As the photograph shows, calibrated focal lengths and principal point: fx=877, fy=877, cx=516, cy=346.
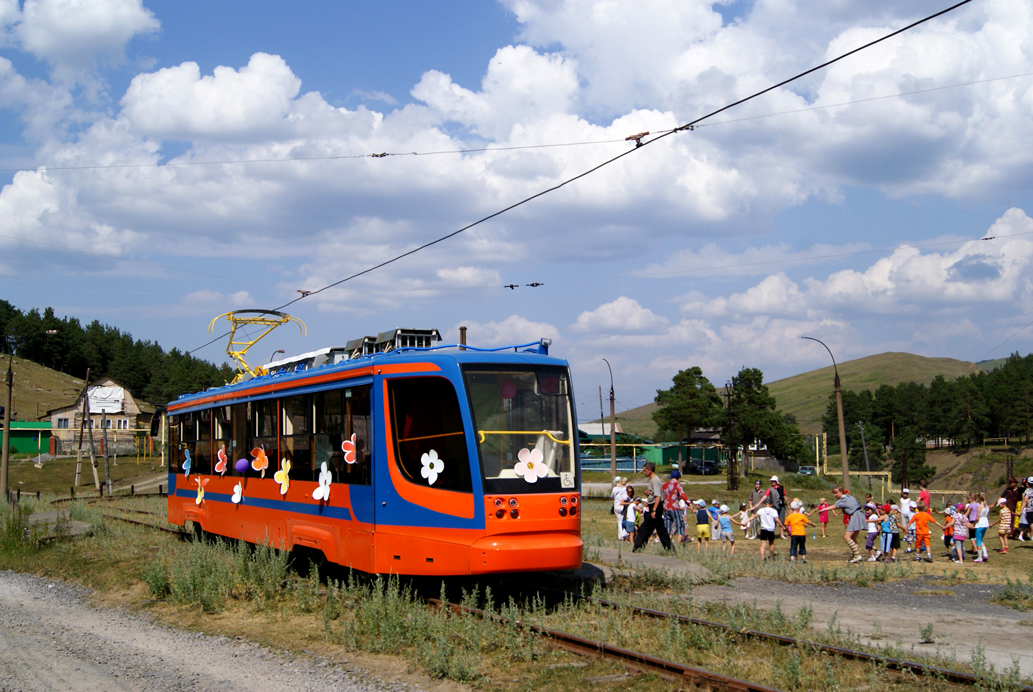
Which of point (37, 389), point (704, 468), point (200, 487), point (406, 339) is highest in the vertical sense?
point (37, 389)

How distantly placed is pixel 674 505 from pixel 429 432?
986 cm

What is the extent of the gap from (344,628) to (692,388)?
86.8 metres

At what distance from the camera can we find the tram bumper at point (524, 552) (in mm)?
9555

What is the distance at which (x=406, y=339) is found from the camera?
12.6 m

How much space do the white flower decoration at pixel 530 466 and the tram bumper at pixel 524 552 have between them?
0.65 m

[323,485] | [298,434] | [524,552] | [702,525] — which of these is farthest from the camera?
[702,525]

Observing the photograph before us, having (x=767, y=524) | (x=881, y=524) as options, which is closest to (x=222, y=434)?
(x=767, y=524)

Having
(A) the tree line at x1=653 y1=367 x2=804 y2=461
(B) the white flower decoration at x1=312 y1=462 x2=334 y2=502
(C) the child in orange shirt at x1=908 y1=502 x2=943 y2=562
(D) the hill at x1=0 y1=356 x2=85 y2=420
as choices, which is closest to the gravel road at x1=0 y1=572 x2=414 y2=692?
(B) the white flower decoration at x1=312 y1=462 x2=334 y2=502

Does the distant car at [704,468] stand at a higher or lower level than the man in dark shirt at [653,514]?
lower

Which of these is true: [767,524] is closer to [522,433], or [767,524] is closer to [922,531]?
[922,531]

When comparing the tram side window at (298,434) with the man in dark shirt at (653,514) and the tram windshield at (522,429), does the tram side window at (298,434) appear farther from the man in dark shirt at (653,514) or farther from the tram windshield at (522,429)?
the man in dark shirt at (653,514)

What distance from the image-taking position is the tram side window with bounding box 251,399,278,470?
13.2 metres

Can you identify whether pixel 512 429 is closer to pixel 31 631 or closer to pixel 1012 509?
pixel 31 631

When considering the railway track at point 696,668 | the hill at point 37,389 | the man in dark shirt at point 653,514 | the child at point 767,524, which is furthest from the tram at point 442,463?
the hill at point 37,389
